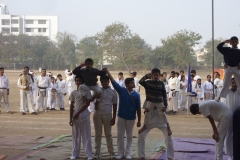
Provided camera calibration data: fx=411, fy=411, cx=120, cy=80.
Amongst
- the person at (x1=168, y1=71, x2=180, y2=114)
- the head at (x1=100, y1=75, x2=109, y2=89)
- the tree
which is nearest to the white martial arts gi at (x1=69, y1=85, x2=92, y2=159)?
the head at (x1=100, y1=75, x2=109, y2=89)

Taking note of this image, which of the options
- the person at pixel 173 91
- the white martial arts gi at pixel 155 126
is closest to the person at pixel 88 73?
the white martial arts gi at pixel 155 126

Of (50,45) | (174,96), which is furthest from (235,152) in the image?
(50,45)

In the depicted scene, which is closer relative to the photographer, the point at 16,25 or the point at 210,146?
the point at 210,146

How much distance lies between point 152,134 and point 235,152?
15.0 feet

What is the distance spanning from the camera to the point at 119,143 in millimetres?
8570

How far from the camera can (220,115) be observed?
7.66 m

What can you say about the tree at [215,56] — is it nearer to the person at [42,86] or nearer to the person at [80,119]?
the person at [42,86]

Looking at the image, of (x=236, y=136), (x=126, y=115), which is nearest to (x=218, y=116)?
(x=236, y=136)

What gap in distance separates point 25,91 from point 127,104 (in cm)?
908

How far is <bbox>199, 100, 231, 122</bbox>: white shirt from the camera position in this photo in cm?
752

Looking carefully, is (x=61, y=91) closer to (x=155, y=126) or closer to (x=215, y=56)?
(x=155, y=126)

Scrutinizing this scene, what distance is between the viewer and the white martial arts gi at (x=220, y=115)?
7578 millimetres

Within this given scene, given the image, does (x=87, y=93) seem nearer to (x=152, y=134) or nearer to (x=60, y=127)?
(x=152, y=134)

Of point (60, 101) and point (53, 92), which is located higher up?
point (53, 92)
